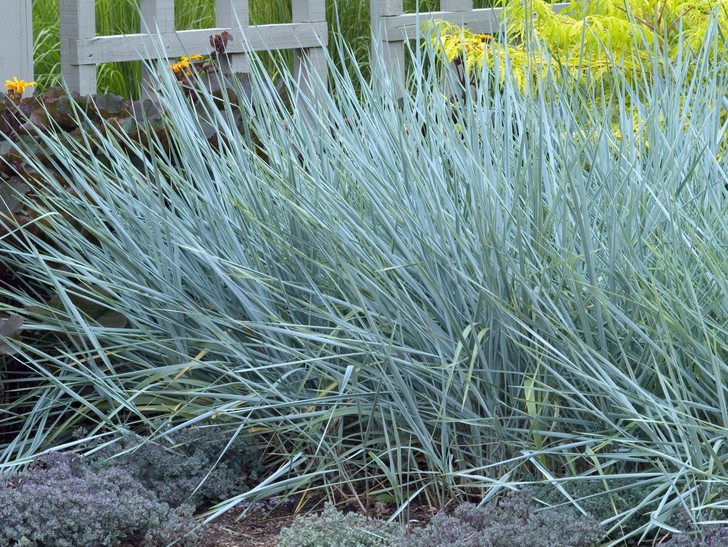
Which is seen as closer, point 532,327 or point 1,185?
point 532,327

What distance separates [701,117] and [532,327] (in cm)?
97

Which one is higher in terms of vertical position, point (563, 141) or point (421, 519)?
point (563, 141)

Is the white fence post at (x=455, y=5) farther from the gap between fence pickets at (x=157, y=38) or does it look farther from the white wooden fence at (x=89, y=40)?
the white wooden fence at (x=89, y=40)

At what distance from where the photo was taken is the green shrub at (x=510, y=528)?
205 centimetres

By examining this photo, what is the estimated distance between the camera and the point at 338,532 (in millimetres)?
2195

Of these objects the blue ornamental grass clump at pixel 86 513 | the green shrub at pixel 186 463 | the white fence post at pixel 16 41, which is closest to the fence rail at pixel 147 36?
the white fence post at pixel 16 41

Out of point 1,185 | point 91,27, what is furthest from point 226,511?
point 91,27

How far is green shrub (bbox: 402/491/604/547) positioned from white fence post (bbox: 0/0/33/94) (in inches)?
154

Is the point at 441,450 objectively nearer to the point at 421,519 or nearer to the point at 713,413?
the point at 421,519

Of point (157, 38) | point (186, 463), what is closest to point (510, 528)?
point (186, 463)

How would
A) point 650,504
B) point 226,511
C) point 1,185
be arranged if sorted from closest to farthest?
point 650,504 < point 226,511 < point 1,185

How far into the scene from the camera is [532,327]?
245 centimetres

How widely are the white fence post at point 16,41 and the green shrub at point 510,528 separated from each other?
12.8 ft

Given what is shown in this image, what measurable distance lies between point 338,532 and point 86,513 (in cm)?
54
